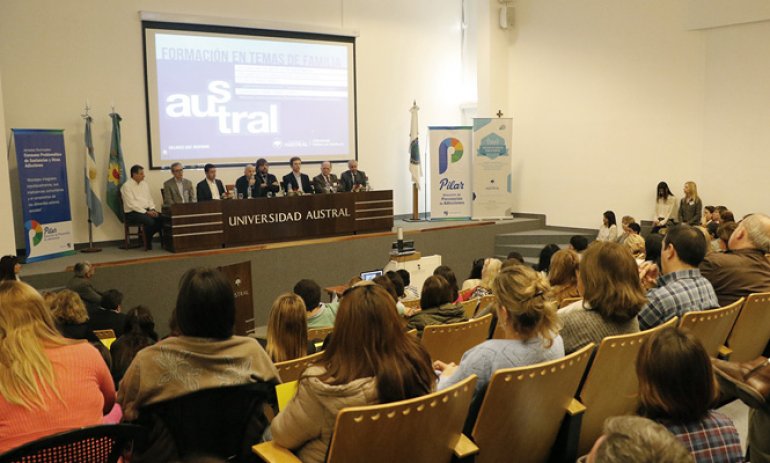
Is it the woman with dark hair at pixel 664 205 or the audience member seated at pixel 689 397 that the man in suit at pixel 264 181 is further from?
the audience member seated at pixel 689 397

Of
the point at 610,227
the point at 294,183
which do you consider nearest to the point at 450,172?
the point at 610,227

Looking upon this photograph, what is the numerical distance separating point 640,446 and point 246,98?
30.5ft

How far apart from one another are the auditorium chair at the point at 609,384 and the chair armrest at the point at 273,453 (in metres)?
1.32

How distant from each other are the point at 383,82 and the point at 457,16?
2.15m

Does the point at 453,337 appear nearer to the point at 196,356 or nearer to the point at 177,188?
the point at 196,356

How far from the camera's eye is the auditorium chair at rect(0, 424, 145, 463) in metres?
1.64

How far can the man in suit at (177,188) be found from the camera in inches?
349

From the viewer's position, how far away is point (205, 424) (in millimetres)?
2291

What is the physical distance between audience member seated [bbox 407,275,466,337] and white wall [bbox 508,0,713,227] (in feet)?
24.7

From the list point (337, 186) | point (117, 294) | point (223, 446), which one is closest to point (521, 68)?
point (337, 186)

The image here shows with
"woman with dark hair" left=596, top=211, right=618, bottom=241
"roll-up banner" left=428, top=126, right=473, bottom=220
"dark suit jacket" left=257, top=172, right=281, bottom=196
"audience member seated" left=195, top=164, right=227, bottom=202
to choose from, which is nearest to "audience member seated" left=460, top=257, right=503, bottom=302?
"dark suit jacket" left=257, top=172, right=281, bottom=196

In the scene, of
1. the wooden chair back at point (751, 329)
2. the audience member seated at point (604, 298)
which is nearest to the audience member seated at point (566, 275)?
the wooden chair back at point (751, 329)

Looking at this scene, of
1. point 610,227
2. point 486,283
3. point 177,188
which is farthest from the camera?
point 610,227

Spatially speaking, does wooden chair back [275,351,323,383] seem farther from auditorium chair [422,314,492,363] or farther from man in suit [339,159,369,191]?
man in suit [339,159,369,191]
